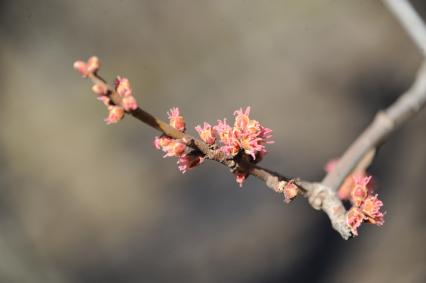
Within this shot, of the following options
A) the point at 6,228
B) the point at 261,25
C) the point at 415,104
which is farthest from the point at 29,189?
the point at 415,104

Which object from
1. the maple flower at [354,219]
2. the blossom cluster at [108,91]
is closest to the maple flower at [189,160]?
the blossom cluster at [108,91]

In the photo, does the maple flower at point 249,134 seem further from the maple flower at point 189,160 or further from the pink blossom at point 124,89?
the pink blossom at point 124,89

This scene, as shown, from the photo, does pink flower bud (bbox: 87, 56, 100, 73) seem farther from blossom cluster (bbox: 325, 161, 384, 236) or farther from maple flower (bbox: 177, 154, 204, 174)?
blossom cluster (bbox: 325, 161, 384, 236)

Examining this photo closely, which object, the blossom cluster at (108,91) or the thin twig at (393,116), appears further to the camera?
the thin twig at (393,116)

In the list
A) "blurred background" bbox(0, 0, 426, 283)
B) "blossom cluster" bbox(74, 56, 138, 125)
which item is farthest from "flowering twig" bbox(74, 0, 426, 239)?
"blurred background" bbox(0, 0, 426, 283)

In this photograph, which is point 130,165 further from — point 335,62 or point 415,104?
point 415,104
